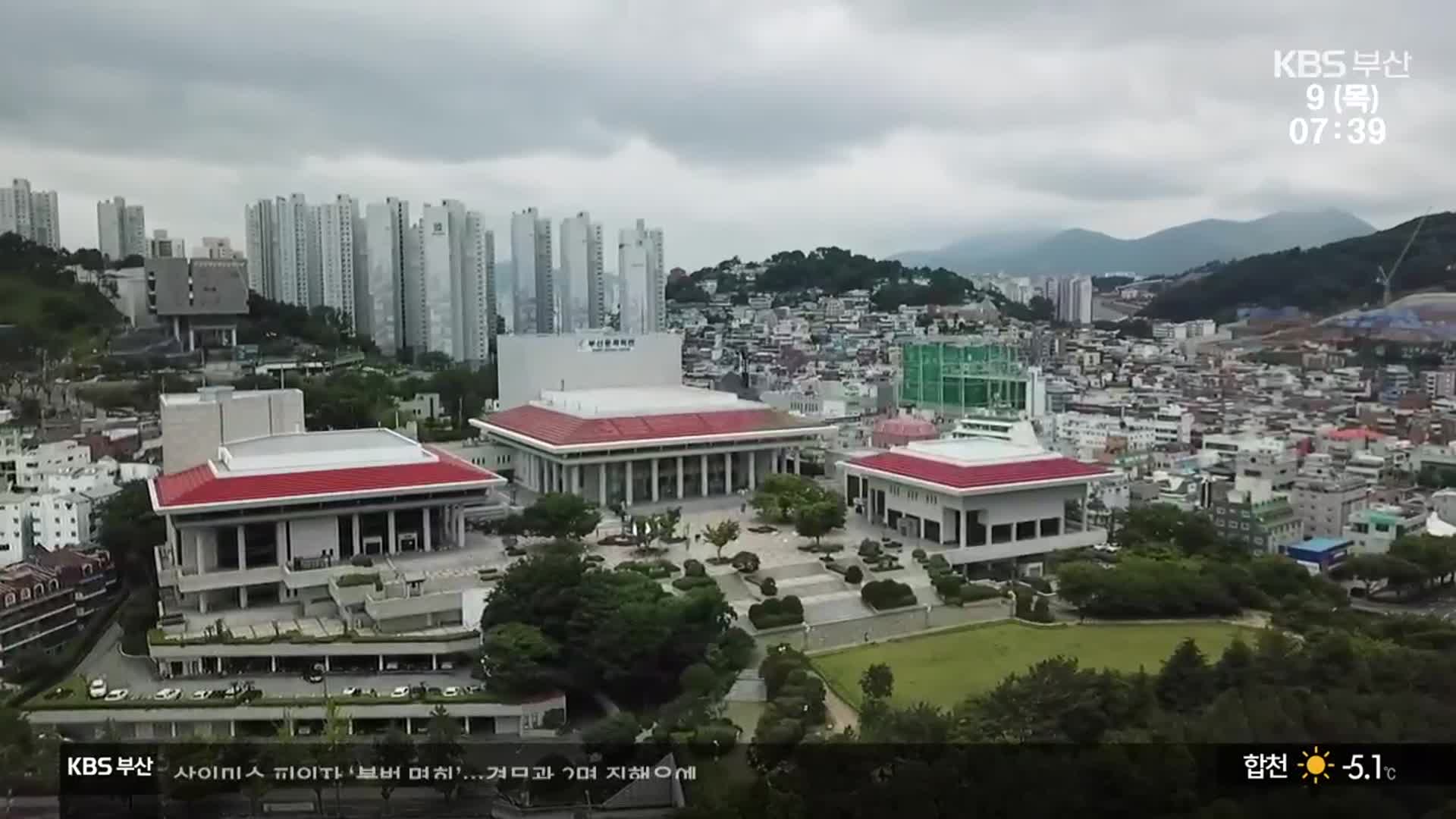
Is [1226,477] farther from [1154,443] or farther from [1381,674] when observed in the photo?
[1381,674]

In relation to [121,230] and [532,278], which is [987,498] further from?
[121,230]

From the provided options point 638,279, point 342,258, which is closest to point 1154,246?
point 638,279

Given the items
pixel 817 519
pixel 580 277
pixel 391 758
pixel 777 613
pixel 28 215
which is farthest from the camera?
pixel 580 277

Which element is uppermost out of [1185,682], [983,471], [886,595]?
[983,471]

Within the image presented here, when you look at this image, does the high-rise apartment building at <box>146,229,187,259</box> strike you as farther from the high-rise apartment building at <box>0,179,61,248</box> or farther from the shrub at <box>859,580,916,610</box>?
the shrub at <box>859,580,916,610</box>

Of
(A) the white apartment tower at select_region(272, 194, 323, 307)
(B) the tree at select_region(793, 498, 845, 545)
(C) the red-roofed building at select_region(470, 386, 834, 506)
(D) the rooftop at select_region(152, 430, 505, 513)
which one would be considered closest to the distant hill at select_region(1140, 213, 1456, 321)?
(C) the red-roofed building at select_region(470, 386, 834, 506)

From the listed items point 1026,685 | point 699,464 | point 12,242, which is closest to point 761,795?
point 1026,685

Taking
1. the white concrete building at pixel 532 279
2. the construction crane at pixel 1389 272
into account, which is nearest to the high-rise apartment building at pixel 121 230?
the white concrete building at pixel 532 279

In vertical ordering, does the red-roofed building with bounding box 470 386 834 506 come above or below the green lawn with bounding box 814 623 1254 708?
above
